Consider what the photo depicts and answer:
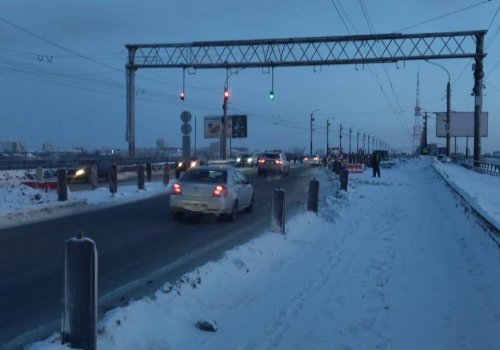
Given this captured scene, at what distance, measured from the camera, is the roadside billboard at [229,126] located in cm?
8950

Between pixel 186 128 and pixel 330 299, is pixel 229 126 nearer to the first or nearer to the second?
pixel 186 128

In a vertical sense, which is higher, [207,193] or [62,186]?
[207,193]

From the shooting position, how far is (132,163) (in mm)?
49281

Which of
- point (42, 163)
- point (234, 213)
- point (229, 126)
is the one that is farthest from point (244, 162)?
point (234, 213)

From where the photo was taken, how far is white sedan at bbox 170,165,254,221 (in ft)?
54.9

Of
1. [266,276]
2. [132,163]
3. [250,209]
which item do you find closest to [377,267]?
[266,276]

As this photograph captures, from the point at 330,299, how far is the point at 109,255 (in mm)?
4881

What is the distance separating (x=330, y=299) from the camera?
838cm

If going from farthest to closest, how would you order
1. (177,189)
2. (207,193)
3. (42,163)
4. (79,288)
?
(42,163), (177,189), (207,193), (79,288)

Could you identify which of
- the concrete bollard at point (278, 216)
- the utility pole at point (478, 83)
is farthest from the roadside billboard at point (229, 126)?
the concrete bollard at point (278, 216)

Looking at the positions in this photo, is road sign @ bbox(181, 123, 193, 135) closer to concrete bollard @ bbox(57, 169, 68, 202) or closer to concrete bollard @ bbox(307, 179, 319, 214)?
concrete bollard @ bbox(57, 169, 68, 202)

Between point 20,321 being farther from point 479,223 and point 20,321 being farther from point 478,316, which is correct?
point 479,223

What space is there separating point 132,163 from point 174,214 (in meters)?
32.9

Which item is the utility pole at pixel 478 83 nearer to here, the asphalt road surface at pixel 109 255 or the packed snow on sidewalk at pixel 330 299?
the asphalt road surface at pixel 109 255
